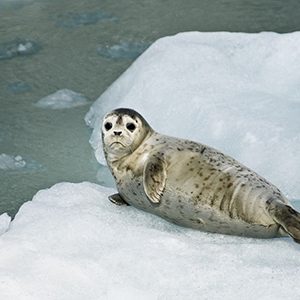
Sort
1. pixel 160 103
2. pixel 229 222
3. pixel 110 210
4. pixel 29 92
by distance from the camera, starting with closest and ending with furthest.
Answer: pixel 229 222
pixel 110 210
pixel 160 103
pixel 29 92

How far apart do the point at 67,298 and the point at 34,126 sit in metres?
2.35

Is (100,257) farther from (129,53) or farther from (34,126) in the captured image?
(129,53)

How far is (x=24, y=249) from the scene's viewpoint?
110 inches

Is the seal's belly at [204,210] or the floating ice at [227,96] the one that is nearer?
the seal's belly at [204,210]

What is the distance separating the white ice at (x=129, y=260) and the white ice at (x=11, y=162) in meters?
1.16

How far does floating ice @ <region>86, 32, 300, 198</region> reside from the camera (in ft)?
12.6

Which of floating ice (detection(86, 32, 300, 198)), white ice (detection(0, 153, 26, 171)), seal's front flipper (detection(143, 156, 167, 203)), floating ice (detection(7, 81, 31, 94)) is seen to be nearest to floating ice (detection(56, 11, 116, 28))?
floating ice (detection(7, 81, 31, 94))

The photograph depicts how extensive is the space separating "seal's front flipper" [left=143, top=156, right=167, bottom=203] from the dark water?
962 mm

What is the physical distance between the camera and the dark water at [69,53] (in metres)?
4.27

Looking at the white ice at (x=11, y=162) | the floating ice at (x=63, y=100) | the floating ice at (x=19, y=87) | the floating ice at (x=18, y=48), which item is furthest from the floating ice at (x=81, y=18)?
the white ice at (x=11, y=162)

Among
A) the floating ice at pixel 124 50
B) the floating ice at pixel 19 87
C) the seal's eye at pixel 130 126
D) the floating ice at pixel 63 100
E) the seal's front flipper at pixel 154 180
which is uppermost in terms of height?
the seal's eye at pixel 130 126

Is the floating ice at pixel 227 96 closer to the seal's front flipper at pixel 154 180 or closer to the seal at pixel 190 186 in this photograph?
the seal at pixel 190 186

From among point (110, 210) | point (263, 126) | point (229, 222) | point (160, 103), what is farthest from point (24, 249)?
Answer: point (160, 103)

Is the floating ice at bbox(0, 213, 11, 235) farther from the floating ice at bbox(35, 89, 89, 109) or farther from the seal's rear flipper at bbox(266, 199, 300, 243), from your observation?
the floating ice at bbox(35, 89, 89, 109)
